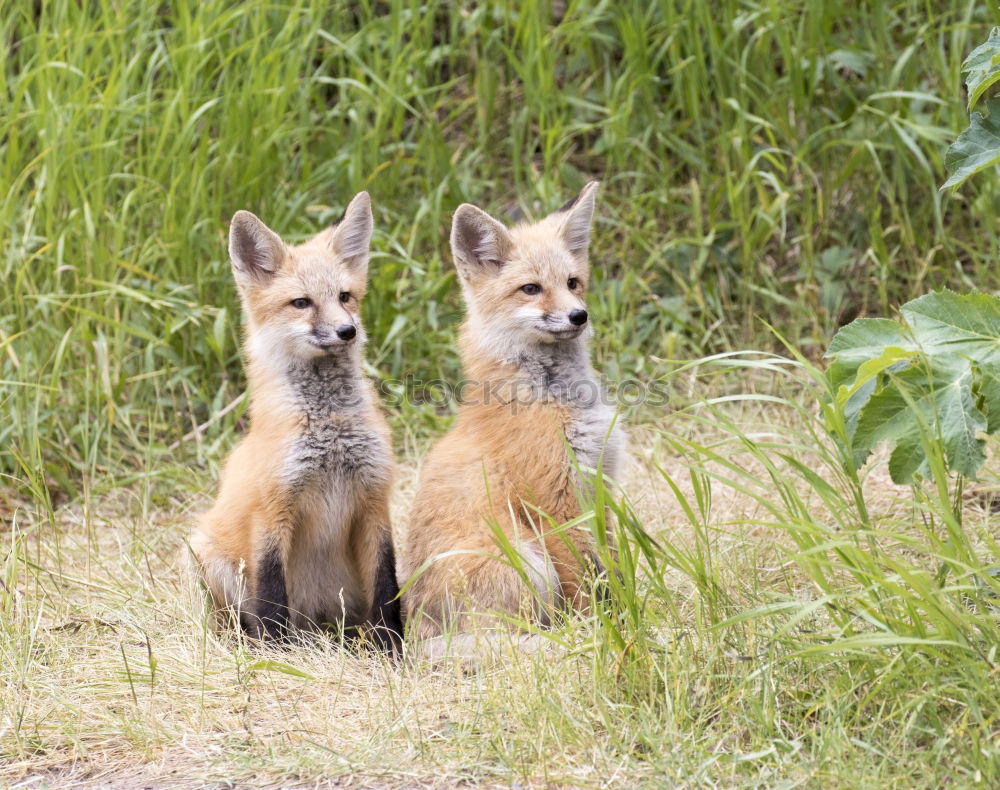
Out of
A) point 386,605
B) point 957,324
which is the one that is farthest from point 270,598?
point 957,324

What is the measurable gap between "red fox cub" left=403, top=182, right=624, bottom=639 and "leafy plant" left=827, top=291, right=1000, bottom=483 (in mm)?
949

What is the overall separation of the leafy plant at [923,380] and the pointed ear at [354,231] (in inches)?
76.1

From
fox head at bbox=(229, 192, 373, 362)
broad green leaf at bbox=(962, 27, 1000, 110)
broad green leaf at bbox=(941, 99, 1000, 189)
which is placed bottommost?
fox head at bbox=(229, 192, 373, 362)

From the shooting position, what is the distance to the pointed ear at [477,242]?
163 inches

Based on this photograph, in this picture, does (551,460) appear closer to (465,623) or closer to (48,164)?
(465,623)

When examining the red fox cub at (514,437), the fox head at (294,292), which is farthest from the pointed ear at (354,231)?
the red fox cub at (514,437)

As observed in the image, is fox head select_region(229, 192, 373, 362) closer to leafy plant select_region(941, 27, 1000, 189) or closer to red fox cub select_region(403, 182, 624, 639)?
red fox cub select_region(403, 182, 624, 639)

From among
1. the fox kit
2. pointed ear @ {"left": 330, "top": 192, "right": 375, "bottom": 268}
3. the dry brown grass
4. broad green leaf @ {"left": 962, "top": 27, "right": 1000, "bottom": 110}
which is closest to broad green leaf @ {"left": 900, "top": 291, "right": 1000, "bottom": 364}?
broad green leaf @ {"left": 962, "top": 27, "right": 1000, "bottom": 110}

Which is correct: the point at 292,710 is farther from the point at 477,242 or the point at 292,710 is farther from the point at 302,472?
the point at 477,242

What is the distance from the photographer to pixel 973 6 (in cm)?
591

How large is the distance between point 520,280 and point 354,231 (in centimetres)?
66

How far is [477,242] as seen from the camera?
4234 mm

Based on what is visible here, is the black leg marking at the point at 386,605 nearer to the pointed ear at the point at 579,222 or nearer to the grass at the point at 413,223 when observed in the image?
the grass at the point at 413,223

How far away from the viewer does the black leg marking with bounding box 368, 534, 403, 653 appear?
384 centimetres
